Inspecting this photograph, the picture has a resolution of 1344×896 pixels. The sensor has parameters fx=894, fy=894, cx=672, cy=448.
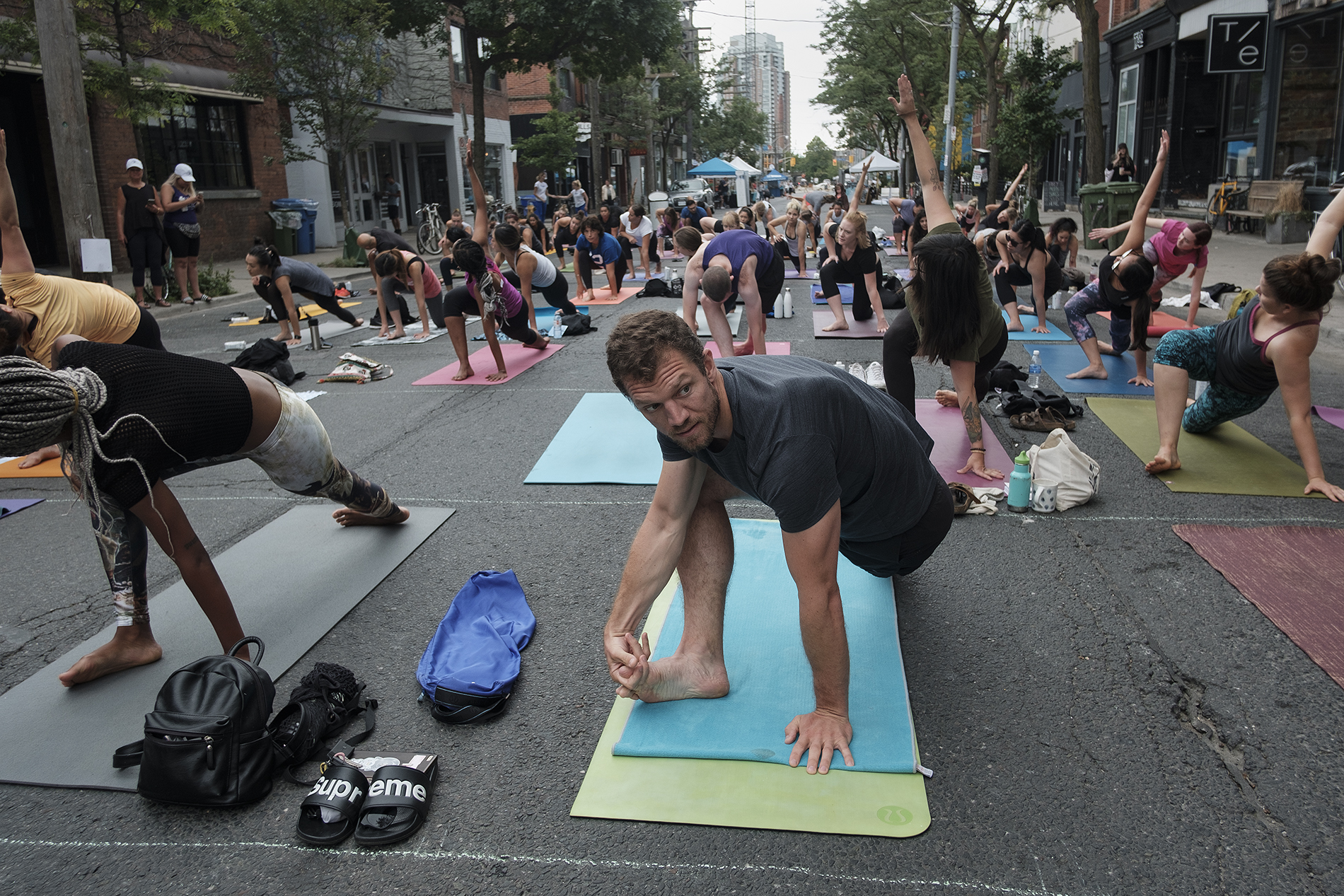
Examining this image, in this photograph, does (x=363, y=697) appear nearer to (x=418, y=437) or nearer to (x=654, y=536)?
(x=654, y=536)

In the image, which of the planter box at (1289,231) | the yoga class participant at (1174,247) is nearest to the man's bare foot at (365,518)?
the yoga class participant at (1174,247)

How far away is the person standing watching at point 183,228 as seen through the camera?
42.2ft

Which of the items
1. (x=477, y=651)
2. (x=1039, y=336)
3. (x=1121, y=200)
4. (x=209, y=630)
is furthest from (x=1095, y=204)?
(x=209, y=630)

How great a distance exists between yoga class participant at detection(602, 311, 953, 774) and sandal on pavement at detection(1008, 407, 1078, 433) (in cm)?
324

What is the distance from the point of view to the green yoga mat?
487 cm

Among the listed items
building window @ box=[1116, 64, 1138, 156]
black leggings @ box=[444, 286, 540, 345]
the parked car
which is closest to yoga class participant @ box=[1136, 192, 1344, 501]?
black leggings @ box=[444, 286, 540, 345]

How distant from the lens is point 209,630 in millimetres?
3688

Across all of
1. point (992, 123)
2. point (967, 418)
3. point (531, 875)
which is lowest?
point (531, 875)

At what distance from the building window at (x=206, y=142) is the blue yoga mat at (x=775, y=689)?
56.3 feet

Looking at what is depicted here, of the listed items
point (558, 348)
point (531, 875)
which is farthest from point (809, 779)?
point (558, 348)

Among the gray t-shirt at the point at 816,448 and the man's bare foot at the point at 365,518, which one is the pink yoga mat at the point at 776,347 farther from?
the gray t-shirt at the point at 816,448

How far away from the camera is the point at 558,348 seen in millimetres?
9617

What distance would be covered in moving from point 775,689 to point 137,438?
2.29m

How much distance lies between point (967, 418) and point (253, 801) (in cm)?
407
